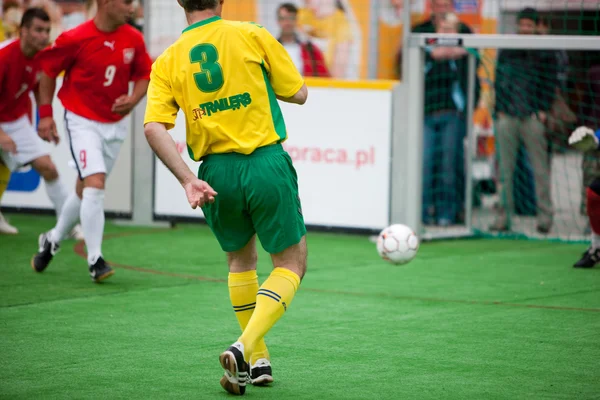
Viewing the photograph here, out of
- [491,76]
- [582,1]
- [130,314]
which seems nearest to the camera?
[130,314]

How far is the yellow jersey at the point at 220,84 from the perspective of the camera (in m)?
4.61

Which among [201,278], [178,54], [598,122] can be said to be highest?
[178,54]

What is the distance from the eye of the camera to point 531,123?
11.2 m

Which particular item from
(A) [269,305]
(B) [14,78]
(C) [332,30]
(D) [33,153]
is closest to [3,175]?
(D) [33,153]

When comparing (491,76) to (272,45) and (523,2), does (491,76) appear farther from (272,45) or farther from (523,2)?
(272,45)

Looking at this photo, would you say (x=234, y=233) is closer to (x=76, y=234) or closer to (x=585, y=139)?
(x=585, y=139)

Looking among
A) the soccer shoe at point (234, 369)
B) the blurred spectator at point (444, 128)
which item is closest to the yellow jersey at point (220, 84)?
the soccer shoe at point (234, 369)

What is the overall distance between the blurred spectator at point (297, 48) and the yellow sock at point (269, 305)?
747cm

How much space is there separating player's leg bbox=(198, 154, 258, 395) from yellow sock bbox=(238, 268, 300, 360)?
0.11 m

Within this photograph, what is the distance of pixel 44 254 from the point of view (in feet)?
26.1

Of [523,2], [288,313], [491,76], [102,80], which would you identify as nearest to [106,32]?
[102,80]

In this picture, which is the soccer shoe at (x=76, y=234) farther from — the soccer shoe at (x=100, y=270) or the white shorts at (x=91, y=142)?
the soccer shoe at (x=100, y=270)

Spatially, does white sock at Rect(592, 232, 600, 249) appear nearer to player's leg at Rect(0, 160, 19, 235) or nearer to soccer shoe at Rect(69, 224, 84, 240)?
soccer shoe at Rect(69, 224, 84, 240)

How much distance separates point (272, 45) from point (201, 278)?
3601 mm
